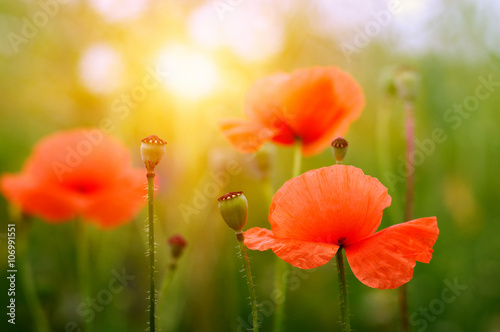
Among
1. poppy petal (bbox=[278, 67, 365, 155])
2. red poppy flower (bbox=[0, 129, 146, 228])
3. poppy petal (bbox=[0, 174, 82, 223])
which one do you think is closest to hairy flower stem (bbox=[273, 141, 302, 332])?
poppy petal (bbox=[278, 67, 365, 155])

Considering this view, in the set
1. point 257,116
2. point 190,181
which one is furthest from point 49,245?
point 257,116

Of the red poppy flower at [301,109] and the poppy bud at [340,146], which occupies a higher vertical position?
the red poppy flower at [301,109]

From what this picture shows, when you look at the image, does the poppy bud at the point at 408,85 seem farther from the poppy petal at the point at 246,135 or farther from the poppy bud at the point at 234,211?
the poppy bud at the point at 234,211

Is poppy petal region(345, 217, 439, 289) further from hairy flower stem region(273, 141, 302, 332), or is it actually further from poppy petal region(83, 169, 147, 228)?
poppy petal region(83, 169, 147, 228)

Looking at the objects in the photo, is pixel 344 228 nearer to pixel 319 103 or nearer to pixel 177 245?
pixel 177 245

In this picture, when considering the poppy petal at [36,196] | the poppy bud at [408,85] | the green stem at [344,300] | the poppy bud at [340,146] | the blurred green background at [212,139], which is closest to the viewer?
the green stem at [344,300]

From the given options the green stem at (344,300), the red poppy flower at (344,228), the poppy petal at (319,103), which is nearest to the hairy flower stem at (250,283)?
the red poppy flower at (344,228)

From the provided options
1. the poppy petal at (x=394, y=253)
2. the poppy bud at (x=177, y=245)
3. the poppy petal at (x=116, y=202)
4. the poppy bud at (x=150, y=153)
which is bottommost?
the poppy petal at (x=394, y=253)
